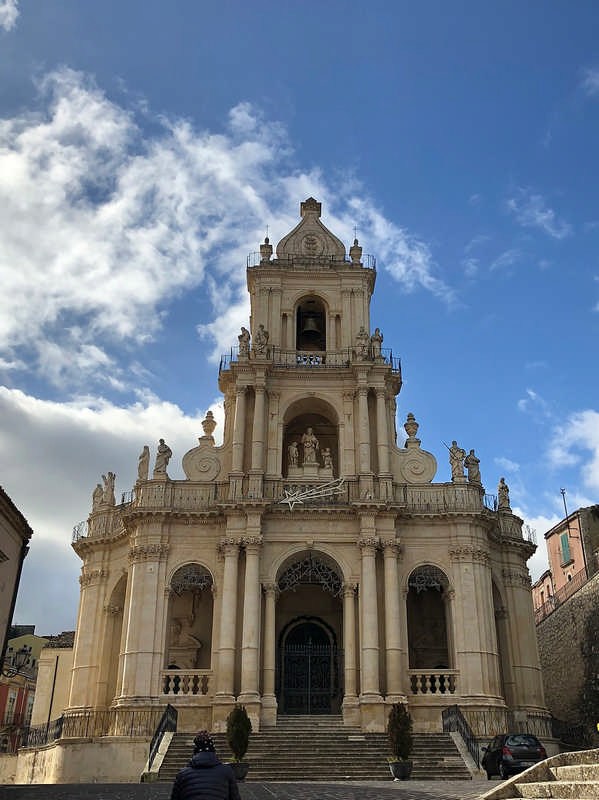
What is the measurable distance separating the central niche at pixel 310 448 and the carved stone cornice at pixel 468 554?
5782mm

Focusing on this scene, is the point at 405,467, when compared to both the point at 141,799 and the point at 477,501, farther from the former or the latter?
the point at 141,799

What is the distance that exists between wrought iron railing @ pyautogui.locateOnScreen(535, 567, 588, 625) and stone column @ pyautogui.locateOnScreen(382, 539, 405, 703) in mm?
14909

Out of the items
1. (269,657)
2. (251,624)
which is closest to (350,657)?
(269,657)

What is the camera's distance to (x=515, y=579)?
34.4m

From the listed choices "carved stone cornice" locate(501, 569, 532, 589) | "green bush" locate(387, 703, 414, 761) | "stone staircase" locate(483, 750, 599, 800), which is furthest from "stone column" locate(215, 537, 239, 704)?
"stone staircase" locate(483, 750, 599, 800)

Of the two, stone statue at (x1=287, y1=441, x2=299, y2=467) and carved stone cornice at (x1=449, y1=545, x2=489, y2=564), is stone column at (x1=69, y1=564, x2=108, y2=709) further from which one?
carved stone cornice at (x1=449, y1=545, x2=489, y2=564)

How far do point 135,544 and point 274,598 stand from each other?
236 inches

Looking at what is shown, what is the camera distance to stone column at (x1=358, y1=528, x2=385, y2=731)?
91.9 feet

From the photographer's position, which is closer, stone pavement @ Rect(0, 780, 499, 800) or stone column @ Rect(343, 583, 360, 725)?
stone pavement @ Rect(0, 780, 499, 800)

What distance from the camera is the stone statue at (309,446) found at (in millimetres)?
33531

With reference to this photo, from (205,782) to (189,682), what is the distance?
77.1 ft

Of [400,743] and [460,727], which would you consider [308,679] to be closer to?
[460,727]

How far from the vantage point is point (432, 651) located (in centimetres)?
3378


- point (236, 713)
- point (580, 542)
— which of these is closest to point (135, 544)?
point (236, 713)
